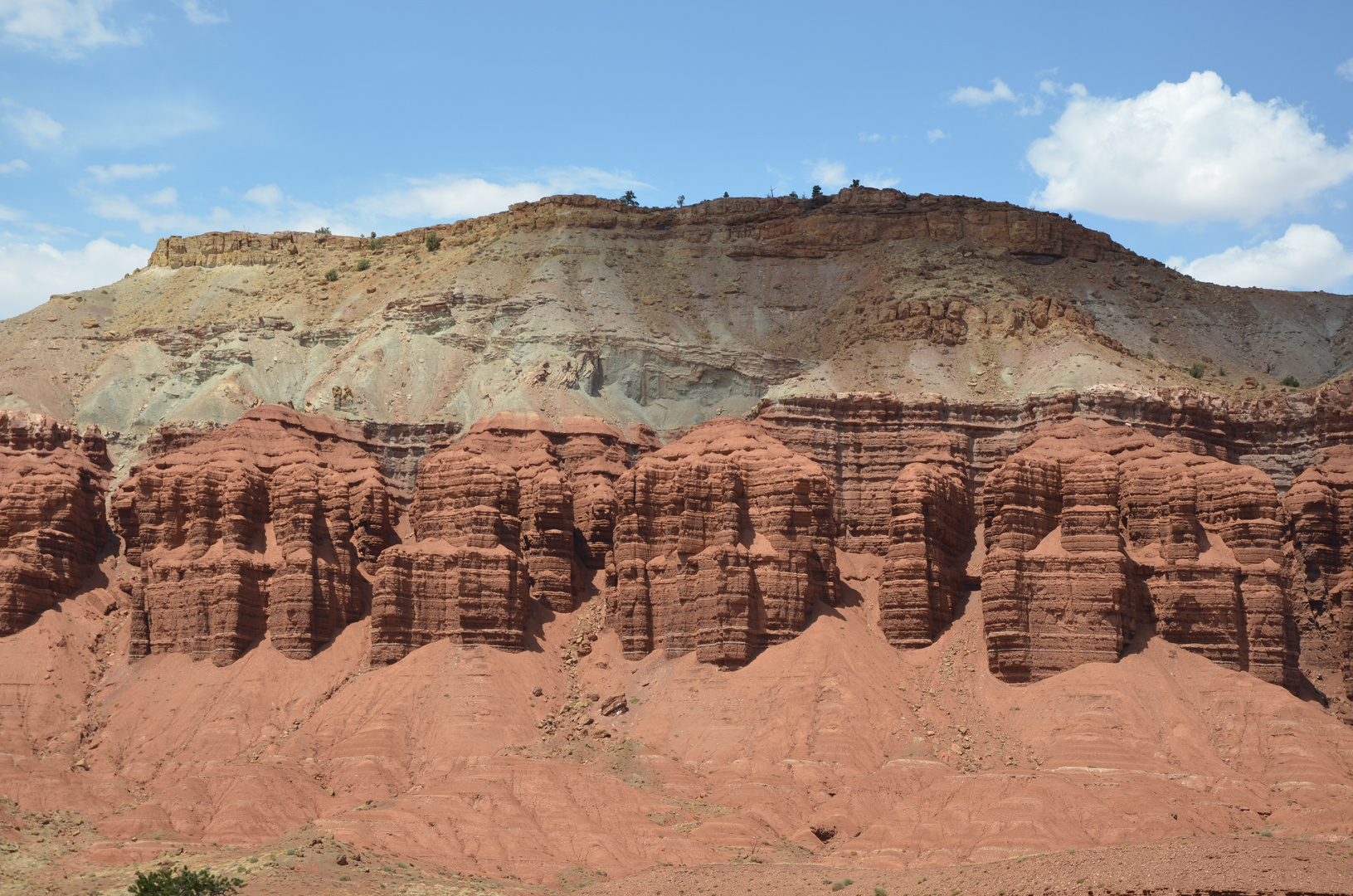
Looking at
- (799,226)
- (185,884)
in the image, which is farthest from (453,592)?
(799,226)

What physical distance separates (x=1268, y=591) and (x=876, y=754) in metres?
18.0

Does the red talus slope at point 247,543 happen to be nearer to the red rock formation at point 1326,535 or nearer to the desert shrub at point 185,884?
the desert shrub at point 185,884

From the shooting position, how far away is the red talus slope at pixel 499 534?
267 ft

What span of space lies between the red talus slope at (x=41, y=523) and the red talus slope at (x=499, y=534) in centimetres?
1752

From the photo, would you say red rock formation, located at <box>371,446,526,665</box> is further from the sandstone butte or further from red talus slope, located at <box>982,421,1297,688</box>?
red talus slope, located at <box>982,421,1297,688</box>

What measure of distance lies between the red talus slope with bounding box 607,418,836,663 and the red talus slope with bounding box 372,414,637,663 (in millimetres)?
4679

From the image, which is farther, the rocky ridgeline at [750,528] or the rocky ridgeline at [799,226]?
the rocky ridgeline at [799,226]

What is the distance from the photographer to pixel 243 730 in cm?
7900

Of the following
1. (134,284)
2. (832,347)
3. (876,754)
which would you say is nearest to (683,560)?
(876,754)

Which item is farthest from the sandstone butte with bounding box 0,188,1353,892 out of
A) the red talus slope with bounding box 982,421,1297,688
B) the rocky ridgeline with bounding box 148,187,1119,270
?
the rocky ridgeline with bounding box 148,187,1119,270

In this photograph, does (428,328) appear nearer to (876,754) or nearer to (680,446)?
(680,446)

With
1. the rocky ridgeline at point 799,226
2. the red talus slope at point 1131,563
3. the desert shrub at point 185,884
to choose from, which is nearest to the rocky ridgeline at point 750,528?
the red talus slope at point 1131,563

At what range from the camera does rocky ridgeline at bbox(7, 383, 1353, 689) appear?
249 ft

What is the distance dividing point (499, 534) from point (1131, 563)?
27.8 meters
